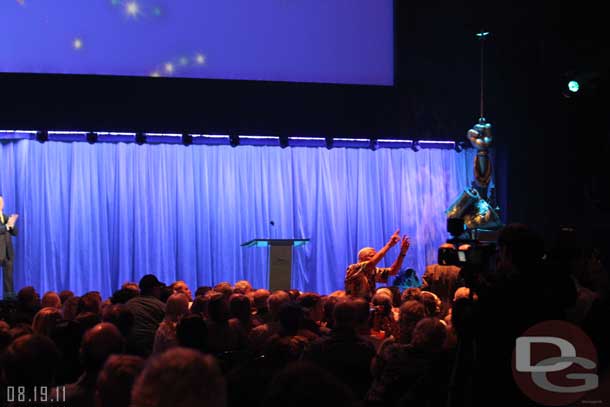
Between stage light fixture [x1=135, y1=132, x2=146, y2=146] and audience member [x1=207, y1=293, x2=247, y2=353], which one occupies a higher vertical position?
stage light fixture [x1=135, y1=132, x2=146, y2=146]

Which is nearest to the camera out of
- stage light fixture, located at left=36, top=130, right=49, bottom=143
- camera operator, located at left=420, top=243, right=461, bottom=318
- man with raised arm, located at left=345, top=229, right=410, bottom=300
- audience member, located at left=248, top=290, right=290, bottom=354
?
audience member, located at left=248, top=290, right=290, bottom=354

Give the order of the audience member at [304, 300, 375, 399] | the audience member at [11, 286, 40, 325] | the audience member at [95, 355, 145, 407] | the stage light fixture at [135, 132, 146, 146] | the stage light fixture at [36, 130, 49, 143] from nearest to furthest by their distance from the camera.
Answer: the audience member at [95, 355, 145, 407]
the audience member at [304, 300, 375, 399]
the audience member at [11, 286, 40, 325]
the stage light fixture at [36, 130, 49, 143]
the stage light fixture at [135, 132, 146, 146]

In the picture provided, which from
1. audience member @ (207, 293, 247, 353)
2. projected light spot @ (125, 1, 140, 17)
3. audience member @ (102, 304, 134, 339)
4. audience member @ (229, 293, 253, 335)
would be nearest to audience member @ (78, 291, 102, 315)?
audience member @ (102, 304, 134, 339)

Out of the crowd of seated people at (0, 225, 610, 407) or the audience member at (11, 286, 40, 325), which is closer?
the crowd of seated people at (0, 225, 610, 407)

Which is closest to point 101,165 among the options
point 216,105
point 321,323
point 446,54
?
point 216,105

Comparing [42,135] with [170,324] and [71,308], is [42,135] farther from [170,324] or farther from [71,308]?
[170,324]

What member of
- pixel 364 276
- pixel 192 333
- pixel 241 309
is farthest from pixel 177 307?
pixel 364 276

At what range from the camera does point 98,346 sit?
357 cm

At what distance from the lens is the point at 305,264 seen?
11.9 metres

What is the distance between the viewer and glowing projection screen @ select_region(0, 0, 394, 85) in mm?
10492

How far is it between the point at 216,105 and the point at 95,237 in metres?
2.58

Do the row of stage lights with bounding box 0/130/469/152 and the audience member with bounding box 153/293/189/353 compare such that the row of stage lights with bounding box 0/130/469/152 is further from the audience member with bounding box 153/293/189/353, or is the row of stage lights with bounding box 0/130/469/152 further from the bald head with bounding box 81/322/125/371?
the bald head with bounding box 81/322/125/371

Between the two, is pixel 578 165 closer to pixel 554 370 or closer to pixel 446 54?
pixel 446 54

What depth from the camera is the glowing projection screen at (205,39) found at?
10.5 m
